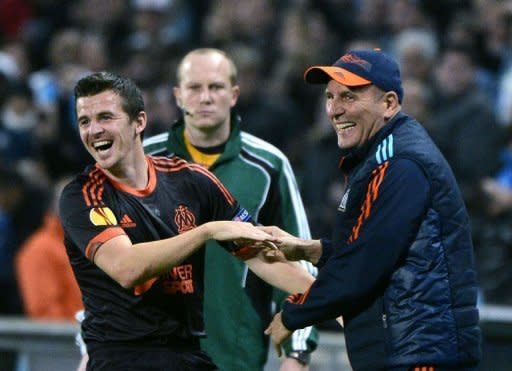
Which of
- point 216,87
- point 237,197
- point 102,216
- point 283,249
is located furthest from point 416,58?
point 102,216

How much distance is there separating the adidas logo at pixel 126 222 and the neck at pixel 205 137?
59.8 inches

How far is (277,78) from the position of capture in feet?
36.5

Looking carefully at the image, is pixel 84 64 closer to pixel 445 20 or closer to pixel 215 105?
pixel 445 20

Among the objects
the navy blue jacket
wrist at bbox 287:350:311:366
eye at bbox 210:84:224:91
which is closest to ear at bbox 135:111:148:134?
the navy blue jacket

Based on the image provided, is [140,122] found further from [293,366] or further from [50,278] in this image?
[50,278]

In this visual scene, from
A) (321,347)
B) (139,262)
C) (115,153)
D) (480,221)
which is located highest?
(115,153)

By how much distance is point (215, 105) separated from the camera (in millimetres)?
6348

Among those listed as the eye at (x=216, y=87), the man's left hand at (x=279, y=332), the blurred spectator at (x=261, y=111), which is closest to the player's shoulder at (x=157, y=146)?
A: the eye at (x=216, y=87)

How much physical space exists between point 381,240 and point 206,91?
199 centimetres

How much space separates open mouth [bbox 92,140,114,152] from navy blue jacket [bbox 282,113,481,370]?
100cm

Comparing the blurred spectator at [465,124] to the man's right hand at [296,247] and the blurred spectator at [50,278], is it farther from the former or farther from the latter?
the man's right hand at [296,247]

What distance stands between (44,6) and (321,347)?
7175 mm

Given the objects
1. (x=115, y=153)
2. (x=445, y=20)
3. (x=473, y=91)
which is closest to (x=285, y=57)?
(x=445, y=20)

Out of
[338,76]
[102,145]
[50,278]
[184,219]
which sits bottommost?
[50,278]
